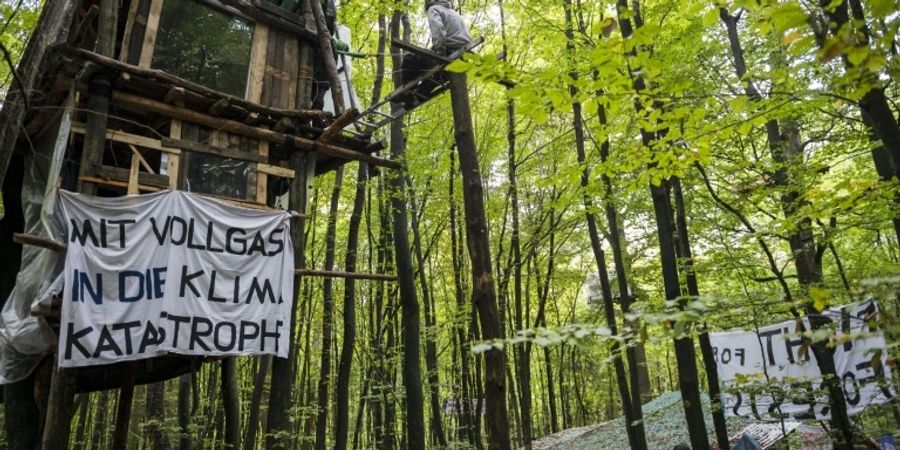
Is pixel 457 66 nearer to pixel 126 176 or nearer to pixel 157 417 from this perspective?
pixel 126 176

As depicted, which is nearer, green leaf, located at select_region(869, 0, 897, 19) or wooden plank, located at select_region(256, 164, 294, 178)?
green leaf, located at select_region(869, 0, 897, 19)

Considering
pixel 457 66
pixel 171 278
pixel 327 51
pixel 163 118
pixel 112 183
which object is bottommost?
pixel 171 278

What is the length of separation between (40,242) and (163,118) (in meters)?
2.34

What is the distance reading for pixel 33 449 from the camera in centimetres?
763

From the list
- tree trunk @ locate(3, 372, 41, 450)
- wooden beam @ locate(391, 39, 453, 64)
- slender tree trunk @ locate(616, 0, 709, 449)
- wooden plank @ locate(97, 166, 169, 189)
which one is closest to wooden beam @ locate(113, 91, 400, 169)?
wooden plank @ locate(97, 166, 169, 189)

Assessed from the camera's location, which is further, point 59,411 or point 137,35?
point 137,35

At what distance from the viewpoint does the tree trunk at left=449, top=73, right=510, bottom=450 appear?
17.6ft

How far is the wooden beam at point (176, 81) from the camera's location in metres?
6.07

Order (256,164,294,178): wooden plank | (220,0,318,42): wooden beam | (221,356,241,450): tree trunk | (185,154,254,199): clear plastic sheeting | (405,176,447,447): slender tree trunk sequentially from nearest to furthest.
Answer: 1. (185,154,254,199): clear plastic sheeting
2. (256,164,294,178): wooden plank
3. (220,0,318,42): wooden beam
4. (221,356,241,450): tree trunk
5. (405,176,447,447): slender tree trunk

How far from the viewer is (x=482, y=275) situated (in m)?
5.62

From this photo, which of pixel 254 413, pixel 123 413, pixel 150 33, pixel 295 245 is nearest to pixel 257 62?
pixel 150 33

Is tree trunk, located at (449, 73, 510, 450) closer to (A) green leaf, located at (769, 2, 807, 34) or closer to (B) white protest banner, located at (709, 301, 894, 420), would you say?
(B) white protest banner, located at (709, 301, 894, 420)

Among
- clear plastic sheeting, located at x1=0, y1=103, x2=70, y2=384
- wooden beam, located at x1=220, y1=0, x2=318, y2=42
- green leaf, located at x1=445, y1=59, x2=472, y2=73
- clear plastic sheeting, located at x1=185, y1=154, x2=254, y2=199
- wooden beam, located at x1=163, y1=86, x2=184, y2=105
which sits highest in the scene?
wooden beam, located at x1=220, y1=0, x2=318, y2=42

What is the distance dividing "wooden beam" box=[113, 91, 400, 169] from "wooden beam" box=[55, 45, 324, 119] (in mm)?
323
